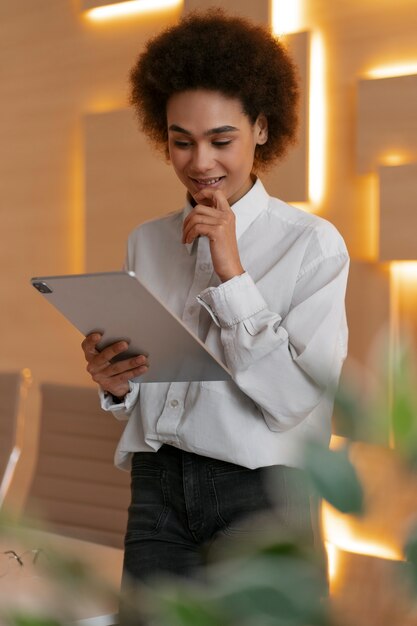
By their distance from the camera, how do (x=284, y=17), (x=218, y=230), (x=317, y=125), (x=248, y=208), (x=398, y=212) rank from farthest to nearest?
(x=284, y=17) < (x=317, y=125) < (x=398, y=212) < (x=248, y=208) < (x=218, y=230)

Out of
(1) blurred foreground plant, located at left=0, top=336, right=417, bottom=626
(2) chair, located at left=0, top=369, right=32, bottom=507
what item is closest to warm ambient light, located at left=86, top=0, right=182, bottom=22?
(2) chair, located at left=0, top=369, right=32, bottom=507

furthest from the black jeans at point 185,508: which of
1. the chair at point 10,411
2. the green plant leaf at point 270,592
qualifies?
the chair at point 10,411

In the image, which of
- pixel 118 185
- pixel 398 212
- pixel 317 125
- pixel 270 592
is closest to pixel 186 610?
pixel 270 592

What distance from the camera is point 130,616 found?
1.11 ft

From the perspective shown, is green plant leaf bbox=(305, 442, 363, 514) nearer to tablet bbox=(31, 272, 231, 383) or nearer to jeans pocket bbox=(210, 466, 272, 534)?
tablet bbox=(31, 272, 231, 383)

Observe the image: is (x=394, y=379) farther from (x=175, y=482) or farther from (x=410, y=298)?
(x=410, y=298)

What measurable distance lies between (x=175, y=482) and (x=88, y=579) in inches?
58.5

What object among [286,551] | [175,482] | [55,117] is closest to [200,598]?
[286,551]

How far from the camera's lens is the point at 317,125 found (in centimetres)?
376

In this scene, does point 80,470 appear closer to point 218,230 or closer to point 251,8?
point 218,230

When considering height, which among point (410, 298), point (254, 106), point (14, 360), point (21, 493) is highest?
point (254, 106)

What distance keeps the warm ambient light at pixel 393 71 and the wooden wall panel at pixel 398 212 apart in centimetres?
36

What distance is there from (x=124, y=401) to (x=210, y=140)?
1.80 feet

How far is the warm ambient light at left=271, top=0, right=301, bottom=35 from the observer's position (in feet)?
Answer: 12.8
